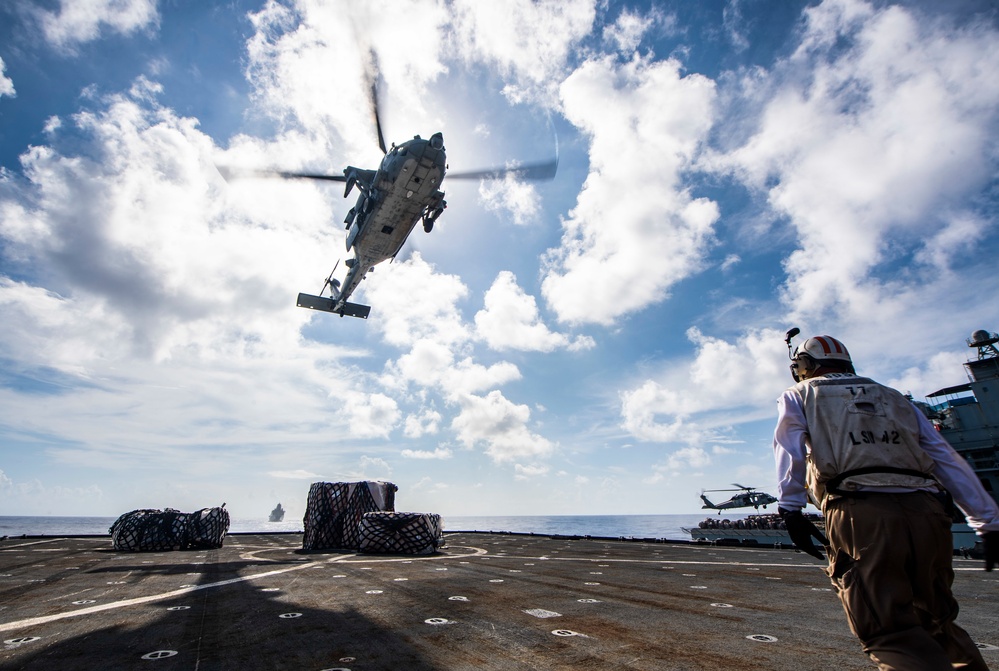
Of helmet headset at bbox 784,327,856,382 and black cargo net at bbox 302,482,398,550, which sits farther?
black cargo net at bbox 302,482,398,550

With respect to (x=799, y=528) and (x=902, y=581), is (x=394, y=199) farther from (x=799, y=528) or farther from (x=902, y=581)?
(x=902, y=581)

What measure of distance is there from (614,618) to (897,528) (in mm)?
4638

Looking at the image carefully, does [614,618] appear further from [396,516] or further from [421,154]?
[421,154]

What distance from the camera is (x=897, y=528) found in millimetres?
2850

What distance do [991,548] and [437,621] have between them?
592 cm

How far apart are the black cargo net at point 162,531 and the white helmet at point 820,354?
2638cm

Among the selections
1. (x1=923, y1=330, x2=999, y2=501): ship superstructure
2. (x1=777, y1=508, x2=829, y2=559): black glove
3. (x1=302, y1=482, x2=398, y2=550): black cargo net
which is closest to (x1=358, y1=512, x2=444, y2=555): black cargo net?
(x1=302, y1=482, x2=398, y2=550): black cargo net

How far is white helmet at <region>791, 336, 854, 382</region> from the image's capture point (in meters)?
3.77

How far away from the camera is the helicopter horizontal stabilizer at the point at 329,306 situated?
33312 millimetres

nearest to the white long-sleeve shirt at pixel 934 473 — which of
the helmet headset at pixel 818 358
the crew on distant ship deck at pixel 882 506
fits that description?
the crew on distant ship deck at pixel 882 506

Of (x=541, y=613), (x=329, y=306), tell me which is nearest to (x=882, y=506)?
(x=541, y=613)

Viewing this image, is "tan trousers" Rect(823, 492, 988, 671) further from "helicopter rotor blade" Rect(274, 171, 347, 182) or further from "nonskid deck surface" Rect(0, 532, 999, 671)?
"helicopter rotor blade" Rect(274, 171, 347, 182)

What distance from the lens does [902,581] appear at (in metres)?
2.80

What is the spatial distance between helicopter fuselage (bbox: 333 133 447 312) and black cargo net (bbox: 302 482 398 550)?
13.8m
